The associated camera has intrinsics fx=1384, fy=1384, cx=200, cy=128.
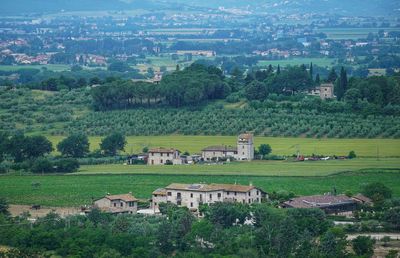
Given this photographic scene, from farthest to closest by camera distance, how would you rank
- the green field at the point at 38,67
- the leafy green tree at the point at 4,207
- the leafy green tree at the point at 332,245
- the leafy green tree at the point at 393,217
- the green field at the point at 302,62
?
the green field at the point at 302,62
the green field at the point at 38,67
the leafy green tree at the point at 4,207
the leafy green tree at the point at 393,217
the leafy green tree at the point at 332,245

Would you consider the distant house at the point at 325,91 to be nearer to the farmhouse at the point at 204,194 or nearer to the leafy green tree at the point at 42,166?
the leafy green tree at the point at 42,166

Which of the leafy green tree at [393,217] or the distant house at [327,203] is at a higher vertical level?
the leafy green tree at [393,217]

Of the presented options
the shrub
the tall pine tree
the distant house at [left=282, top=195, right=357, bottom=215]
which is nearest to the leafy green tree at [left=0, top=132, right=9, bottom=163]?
the shrub

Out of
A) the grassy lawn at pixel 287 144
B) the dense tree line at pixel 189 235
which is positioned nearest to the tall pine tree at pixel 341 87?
the grassy lawn at pixel 287 144

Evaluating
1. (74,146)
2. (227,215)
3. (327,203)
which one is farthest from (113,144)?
(227,215)

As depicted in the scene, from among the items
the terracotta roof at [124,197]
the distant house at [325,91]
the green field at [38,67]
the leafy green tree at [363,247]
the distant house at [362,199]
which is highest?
the leafy green tree at [363,247]

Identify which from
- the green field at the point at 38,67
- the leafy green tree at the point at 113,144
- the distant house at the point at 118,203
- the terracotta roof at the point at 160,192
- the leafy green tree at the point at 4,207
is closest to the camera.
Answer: the leafy green tree at the point at 4,207
